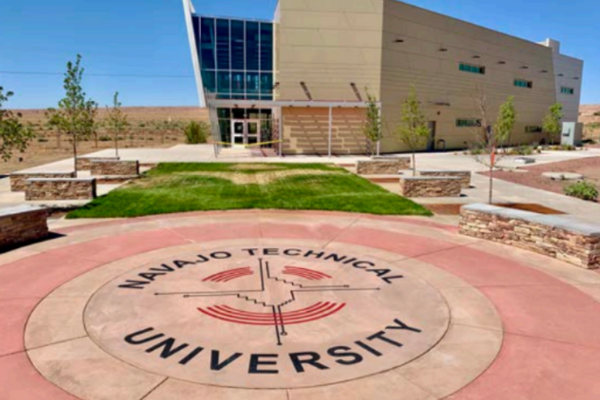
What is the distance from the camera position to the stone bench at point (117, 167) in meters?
21.6

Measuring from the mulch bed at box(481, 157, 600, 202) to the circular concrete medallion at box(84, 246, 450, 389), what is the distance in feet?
49.4

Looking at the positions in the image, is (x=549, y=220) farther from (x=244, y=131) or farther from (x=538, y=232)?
(x=244, y=131)

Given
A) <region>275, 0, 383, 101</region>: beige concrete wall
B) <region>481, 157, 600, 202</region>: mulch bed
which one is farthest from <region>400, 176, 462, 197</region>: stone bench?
<region>275, 0, 383, 101</region>: beige concrete wall

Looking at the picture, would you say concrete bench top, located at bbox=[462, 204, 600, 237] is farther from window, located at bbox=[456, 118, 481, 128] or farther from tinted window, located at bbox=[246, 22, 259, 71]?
window, located at bbox=[456, 118, 481, 128]

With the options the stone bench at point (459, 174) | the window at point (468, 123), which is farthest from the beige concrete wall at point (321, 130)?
the stone bench at point (459, 174)

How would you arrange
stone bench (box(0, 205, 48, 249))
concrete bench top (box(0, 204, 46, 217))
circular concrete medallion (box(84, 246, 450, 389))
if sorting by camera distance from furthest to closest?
A: concrete bench top (box(0, 204, 46, 217)) < stone bench (box(0, 205, 48, 249)) < circular concrete medallion (box(84, 246, 450, 389))

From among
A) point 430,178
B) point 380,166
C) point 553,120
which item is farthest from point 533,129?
point 430,178

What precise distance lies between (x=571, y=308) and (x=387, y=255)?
3.63 meters

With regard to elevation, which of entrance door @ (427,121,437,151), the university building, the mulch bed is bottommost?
the mulch bed

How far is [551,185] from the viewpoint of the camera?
20672 mm

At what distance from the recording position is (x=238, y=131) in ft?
140

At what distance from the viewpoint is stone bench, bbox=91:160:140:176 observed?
21.6m

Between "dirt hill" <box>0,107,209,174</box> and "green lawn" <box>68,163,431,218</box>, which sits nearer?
"green lawn" <box>68,163,431,218</box>

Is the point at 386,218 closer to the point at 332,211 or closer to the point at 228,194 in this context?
the point at 332,211
